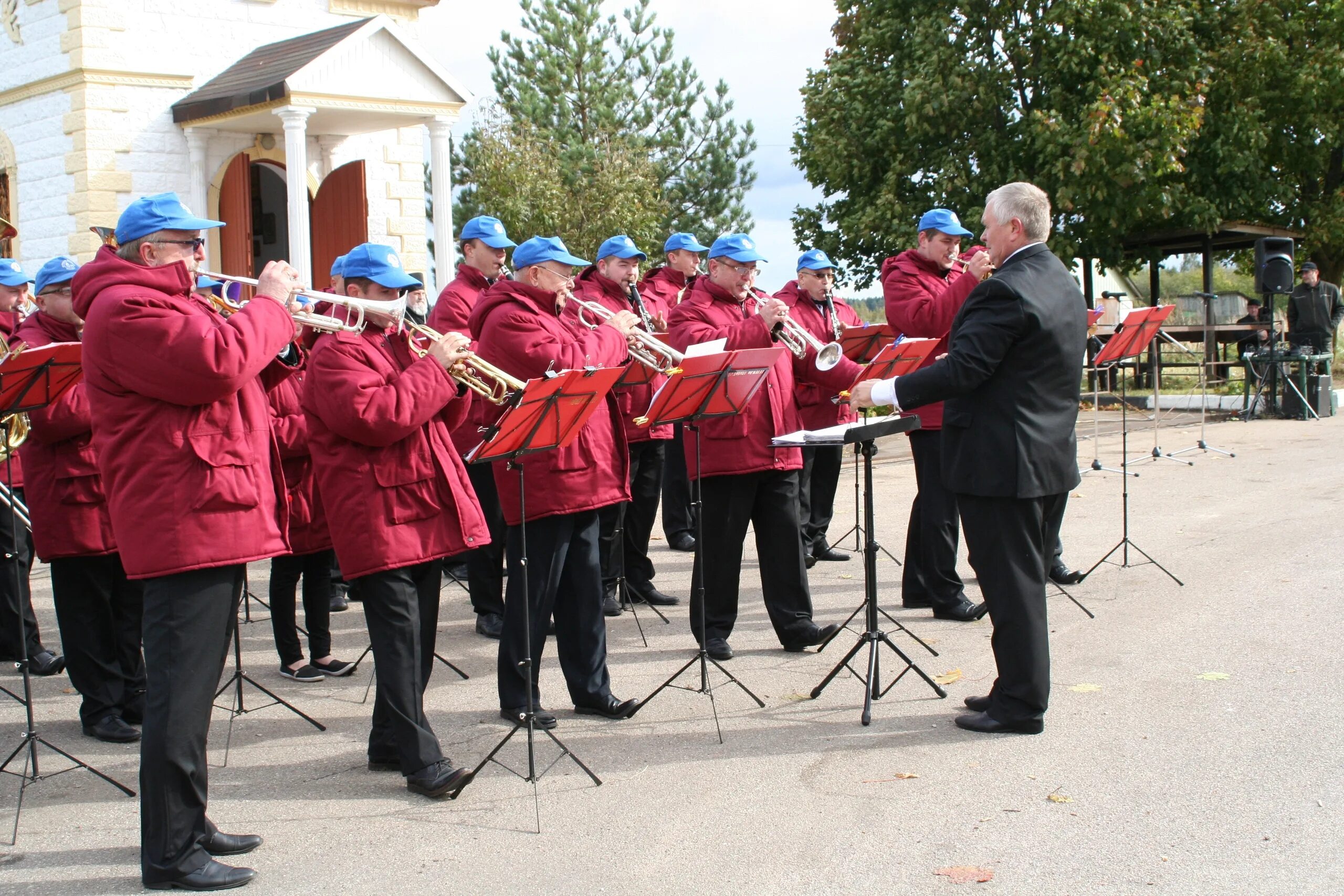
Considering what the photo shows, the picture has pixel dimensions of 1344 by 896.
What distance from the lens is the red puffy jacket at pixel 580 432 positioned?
569 centimetres

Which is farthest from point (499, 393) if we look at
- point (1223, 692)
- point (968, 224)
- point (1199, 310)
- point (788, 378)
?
point (1199, 310)

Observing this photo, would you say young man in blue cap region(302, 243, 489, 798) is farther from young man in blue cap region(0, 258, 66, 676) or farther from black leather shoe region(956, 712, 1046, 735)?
young man in blue cap region(0, 258, 66, 676)

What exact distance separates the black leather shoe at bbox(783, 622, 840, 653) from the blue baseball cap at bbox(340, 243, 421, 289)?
9.81 ft

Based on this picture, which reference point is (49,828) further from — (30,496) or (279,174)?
(279,174)

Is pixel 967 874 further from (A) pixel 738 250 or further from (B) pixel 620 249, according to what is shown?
(B) pixel 620 249

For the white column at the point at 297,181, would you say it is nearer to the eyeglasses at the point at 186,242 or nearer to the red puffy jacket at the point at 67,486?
the red puffy jacket at the point at 67,486

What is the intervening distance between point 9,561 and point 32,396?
5.72ft

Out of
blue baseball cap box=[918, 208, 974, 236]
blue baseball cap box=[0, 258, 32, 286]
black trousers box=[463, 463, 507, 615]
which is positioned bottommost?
black trousers box=[463, 463, 507, 615]

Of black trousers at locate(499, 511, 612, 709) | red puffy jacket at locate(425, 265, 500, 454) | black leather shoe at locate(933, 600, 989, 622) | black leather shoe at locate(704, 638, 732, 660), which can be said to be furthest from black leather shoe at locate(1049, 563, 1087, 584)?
red puffy jacket at locate(425, 265, 500, 454)

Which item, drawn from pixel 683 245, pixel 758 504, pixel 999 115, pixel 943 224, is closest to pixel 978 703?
pixel 758 504

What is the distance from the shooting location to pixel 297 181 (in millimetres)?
14289

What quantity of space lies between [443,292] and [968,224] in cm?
1570

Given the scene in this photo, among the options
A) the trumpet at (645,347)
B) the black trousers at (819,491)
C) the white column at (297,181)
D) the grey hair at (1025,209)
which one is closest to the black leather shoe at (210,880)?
the trumpet at (645,347)

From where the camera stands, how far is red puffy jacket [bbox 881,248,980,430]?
7629 millimetres
